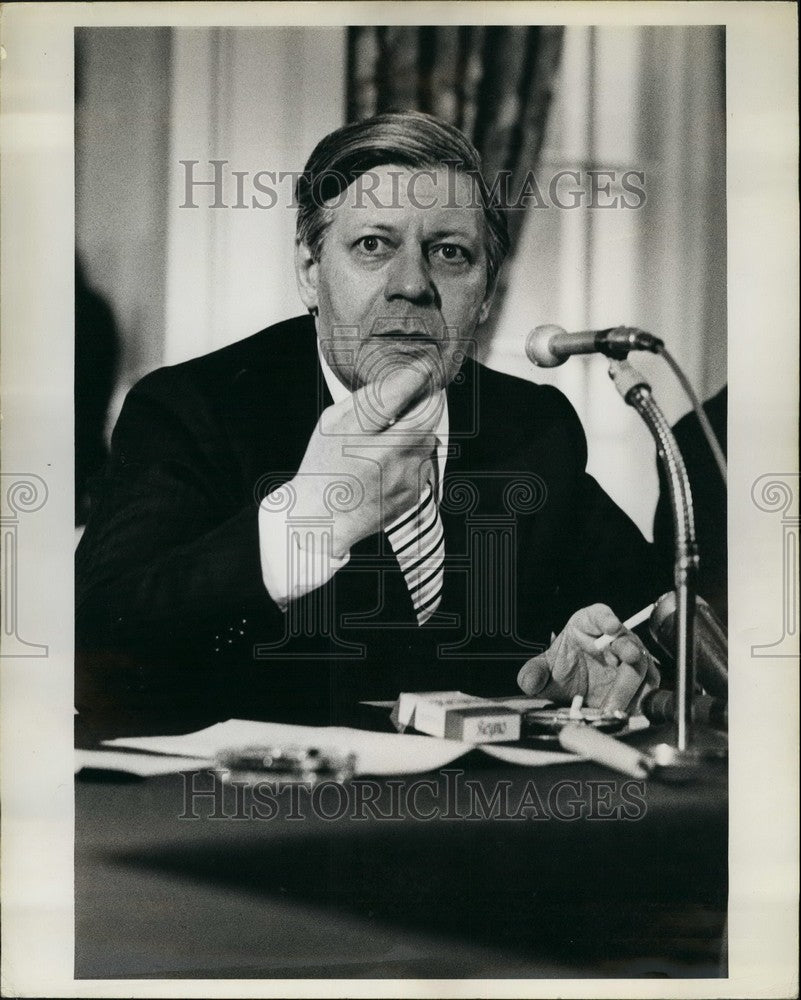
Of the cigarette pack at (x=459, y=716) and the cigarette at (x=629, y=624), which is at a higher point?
the cigarette at (x=629, y=624)

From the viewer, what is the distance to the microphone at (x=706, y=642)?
1819mm

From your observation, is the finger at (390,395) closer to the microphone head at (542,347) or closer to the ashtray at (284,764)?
the microphone head at (542,347)

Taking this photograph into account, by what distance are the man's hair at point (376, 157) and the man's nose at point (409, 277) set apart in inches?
5.4

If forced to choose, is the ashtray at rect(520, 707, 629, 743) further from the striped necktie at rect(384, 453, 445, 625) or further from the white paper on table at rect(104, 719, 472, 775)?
the striped necktie at rect(384, 453, 445, 625)

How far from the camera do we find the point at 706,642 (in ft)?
6.00

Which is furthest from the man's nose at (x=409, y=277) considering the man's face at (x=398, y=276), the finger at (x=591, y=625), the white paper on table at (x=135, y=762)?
the white paper on table at (x=135, y=762)

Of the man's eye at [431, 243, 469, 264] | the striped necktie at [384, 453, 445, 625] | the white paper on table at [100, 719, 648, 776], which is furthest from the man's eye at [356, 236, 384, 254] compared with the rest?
the white paper on table at [100, 719, 648, 776]

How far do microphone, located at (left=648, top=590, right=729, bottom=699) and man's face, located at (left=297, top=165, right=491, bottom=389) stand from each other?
614 mm

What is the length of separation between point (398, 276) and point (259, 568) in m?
0.61

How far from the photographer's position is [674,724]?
5.93 ft

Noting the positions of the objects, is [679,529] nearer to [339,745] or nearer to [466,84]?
[339,745]

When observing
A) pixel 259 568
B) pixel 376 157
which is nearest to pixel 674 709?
pixel 259 568

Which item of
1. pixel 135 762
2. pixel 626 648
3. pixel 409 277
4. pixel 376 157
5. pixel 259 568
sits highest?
pixel 376 157

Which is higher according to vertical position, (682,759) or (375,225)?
(375,225)
